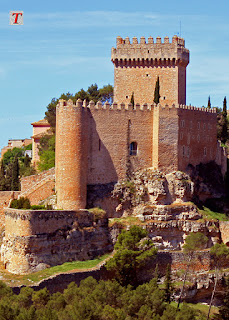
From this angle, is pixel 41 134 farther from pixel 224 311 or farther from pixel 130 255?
pixel 224 311

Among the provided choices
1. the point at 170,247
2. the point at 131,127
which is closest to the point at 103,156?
the point at 131,127

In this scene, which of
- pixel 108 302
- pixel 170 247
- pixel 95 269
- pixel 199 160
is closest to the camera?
pixel 108 302

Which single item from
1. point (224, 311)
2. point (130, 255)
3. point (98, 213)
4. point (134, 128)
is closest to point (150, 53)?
point (134, 128)

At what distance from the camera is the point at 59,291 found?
48312mm

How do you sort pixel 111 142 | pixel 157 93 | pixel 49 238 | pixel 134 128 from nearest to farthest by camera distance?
A: 1. pixel 49 238
2. pixel 111 142
3. pixel 134 128
4. pixel 157 93

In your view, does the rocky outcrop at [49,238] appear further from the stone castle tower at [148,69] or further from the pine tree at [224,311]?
the stone castle tower at [148,69]

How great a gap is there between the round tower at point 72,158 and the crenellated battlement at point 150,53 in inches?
332

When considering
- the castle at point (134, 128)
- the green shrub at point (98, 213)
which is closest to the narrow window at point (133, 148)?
the castle at point (134, 128)

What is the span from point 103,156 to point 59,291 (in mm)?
10086

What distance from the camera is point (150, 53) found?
60.5m

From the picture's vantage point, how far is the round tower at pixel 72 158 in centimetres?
5309

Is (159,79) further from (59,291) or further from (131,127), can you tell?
(59,291)

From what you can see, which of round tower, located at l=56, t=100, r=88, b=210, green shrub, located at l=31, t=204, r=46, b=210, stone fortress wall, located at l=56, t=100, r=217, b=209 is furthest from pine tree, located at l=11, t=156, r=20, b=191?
green shrub, located at l=31, t=204, r=46, b=210

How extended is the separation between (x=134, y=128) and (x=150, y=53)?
7.34 m
